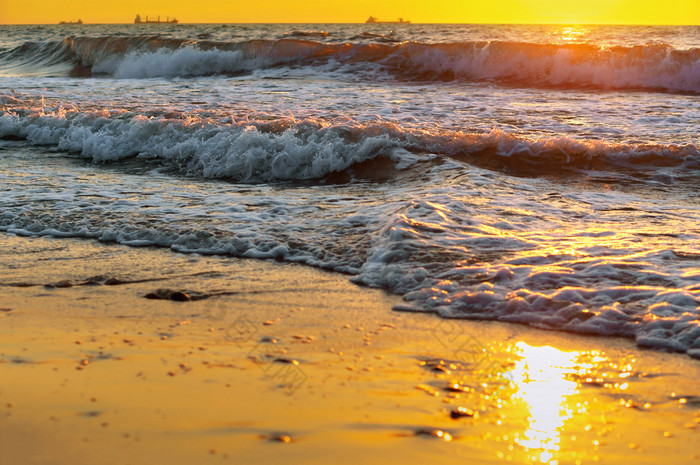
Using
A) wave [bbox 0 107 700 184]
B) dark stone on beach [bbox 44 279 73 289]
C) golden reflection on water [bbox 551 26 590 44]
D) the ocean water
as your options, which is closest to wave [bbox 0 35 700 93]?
the ocean water

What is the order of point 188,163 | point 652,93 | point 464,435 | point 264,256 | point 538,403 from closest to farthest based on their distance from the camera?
point 464,435, point 538,403, point 264,256, point 188,163, point 652,93

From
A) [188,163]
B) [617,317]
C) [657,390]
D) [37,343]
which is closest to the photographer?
[657,390]

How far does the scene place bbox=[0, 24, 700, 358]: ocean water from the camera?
3977 millimetres

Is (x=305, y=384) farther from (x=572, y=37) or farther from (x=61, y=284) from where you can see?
(x=572, y=37)

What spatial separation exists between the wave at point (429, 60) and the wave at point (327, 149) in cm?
983

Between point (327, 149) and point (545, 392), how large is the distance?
5.74m

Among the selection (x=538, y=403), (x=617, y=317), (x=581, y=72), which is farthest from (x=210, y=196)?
(x=581, y=72)

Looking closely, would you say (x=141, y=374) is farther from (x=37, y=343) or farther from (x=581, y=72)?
(x=581, y=72)

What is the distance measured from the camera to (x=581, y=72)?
18.3 metres

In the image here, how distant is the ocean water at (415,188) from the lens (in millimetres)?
3977

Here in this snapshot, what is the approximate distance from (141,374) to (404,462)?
113 cm

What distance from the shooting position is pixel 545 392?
2652 mm

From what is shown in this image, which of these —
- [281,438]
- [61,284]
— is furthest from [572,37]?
[281,438]

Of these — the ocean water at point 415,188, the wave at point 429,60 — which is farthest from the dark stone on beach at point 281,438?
the wave at point 429,60
